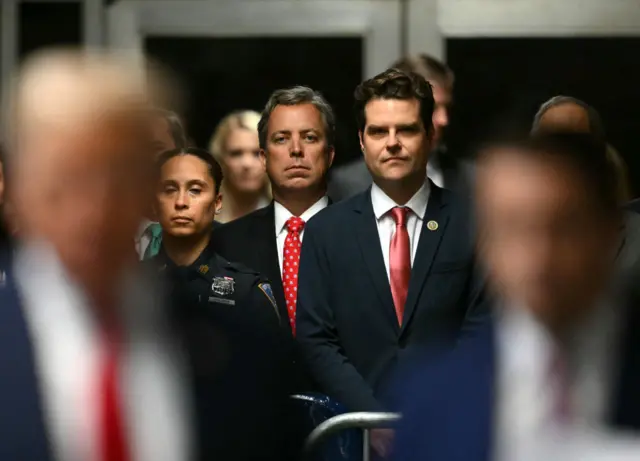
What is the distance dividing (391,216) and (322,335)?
338 millimetres

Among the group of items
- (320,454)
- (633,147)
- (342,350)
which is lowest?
(320,454)

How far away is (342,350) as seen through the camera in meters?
2.99

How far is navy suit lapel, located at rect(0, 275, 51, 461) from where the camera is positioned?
108cm

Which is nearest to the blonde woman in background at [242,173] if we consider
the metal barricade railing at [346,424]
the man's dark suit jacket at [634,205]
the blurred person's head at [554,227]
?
the man's dark suit jacket at [634,205]

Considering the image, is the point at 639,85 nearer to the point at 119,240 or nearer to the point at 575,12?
the point at 575,12

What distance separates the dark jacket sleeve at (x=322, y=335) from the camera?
288 centimetres

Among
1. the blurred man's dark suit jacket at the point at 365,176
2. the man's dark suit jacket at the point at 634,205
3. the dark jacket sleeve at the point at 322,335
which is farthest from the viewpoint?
the blurred man's dark suit jacket at the point at 365,176

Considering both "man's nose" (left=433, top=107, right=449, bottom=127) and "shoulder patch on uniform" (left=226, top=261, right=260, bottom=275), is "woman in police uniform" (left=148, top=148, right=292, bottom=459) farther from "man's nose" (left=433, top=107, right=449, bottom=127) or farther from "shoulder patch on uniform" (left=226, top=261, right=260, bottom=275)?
"man's nose" (left=433, top=107, right=449, bottom=127)

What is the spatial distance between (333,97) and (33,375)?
4355 millimetres

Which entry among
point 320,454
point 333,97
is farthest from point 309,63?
point 320,454

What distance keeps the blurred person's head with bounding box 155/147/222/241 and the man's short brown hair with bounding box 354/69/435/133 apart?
1.47 ft

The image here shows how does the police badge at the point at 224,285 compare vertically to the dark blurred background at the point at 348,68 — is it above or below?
below

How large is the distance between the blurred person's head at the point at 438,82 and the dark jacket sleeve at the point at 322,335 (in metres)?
0.59

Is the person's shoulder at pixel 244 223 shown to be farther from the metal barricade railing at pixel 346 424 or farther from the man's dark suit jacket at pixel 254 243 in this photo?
the metal barricade railing at pixel 346 424
